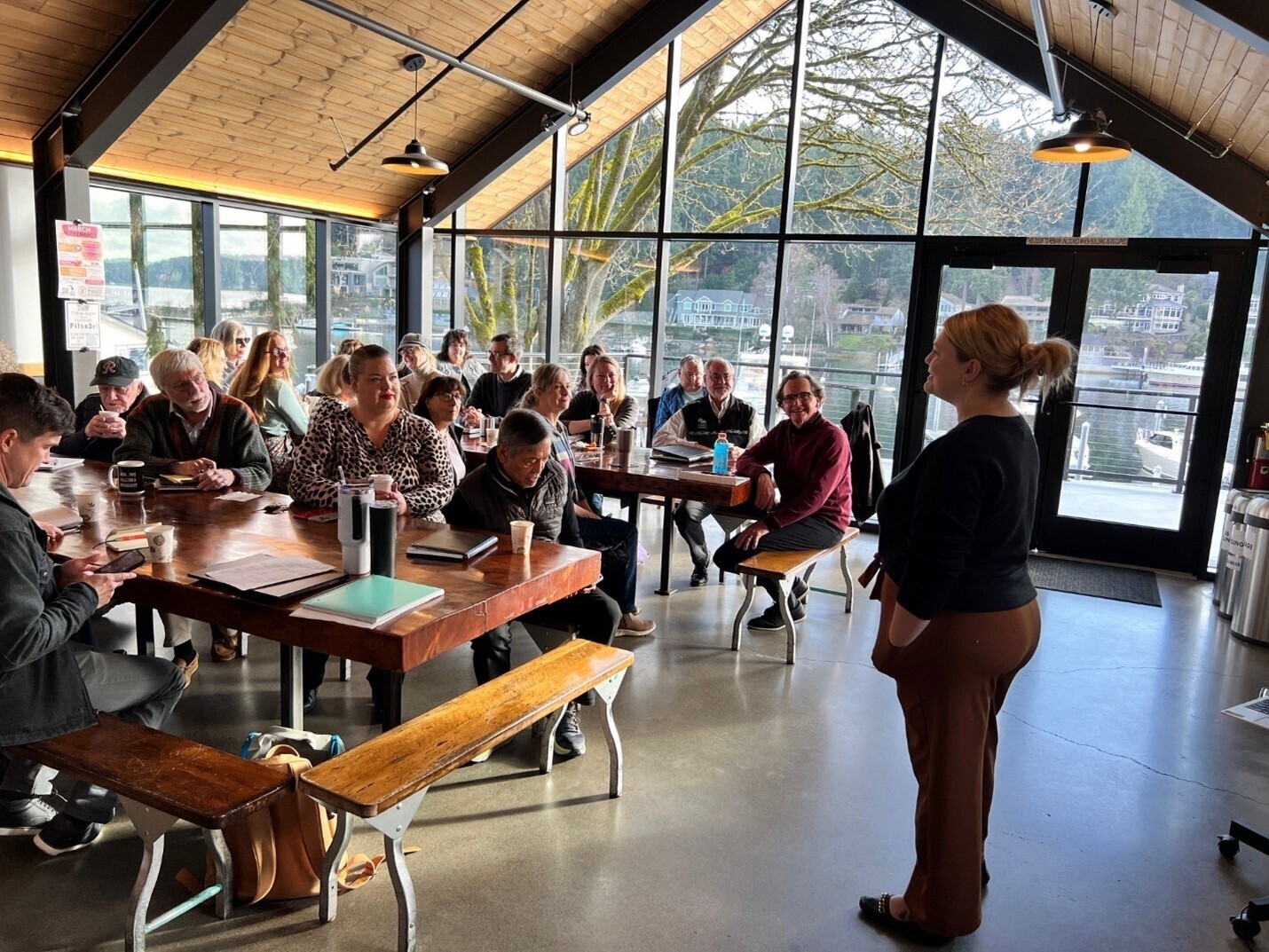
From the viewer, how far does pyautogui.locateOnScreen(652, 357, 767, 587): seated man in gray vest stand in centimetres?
575

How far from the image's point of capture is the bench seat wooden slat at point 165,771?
6.73 ft

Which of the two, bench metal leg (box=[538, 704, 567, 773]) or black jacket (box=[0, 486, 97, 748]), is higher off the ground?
black jacket (box=[0, 486, 97, 748])

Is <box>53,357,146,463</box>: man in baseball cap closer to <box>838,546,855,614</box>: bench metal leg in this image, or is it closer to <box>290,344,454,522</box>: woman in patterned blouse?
<box>290,344,454,522</box>: woman in patterned blouse

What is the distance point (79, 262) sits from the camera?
5.82m

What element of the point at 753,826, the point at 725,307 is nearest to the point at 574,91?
the point at 725,307

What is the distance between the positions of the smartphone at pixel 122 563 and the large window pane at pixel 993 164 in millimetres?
5928

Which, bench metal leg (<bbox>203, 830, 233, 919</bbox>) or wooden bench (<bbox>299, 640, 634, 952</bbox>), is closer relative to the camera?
wooden bench (<bbox>299, 640, 634, 952</bbox>)

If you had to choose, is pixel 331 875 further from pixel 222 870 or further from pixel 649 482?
pixel 649 482

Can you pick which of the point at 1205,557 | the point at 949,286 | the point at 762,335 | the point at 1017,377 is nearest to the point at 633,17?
the point at 762,335

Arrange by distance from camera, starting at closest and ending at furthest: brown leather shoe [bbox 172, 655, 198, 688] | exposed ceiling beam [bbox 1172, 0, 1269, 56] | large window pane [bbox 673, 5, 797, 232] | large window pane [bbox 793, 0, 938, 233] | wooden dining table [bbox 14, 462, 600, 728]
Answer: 1. wooden dining table [bbox 14, 462, 600, 728]
2. exposed ceiling beam [bbox 1172, 0, 1269, 56]
3. brown leather shoe [bbox 172, 655, 198, 688]
4. large window pane [bbox 793, 0, 938, 233]
5. large window pane [bbox 673, 5, 797, 232]

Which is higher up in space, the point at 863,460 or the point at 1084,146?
the point at 1084,146

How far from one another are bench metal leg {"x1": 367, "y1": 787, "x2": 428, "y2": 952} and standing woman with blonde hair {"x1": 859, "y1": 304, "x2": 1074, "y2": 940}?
117cm

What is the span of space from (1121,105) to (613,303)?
159 inches

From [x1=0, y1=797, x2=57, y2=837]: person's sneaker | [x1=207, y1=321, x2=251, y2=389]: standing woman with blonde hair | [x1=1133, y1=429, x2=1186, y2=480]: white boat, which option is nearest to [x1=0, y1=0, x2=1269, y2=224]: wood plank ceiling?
[x1=207, y1=321, x2=251, y2=389]: standing woman with blonde hair
